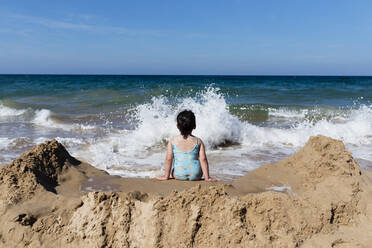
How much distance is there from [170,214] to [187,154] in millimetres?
1104

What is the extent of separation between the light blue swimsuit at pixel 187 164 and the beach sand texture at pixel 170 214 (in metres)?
0.43

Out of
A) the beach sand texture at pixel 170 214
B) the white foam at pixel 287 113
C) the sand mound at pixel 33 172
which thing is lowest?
the white foam at pixel 287 113

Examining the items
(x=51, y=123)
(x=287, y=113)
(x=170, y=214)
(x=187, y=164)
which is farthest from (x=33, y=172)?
(x=287, y=113)

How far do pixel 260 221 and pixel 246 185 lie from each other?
2.31 ft

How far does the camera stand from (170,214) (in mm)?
1871

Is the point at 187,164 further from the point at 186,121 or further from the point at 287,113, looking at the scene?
the point at 287,113

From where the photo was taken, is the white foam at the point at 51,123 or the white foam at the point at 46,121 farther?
the white foam at the point at 46,121

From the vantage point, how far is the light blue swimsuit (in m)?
2.91

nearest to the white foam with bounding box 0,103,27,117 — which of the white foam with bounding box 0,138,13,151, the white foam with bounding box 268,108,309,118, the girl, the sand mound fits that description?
the white foam with bounding box 0,138,13,151

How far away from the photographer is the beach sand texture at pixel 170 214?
183 centimetres

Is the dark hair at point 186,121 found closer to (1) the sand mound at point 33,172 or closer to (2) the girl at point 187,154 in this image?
(2) the girl at point 187,154

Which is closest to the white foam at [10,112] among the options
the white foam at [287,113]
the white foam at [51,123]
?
the white foam at [51,123]

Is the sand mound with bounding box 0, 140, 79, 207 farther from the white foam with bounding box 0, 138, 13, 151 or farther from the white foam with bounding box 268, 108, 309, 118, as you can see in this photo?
the white foam with bounding box 268, 108, 309, 118

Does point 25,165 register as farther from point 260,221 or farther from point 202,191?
point 260,221
